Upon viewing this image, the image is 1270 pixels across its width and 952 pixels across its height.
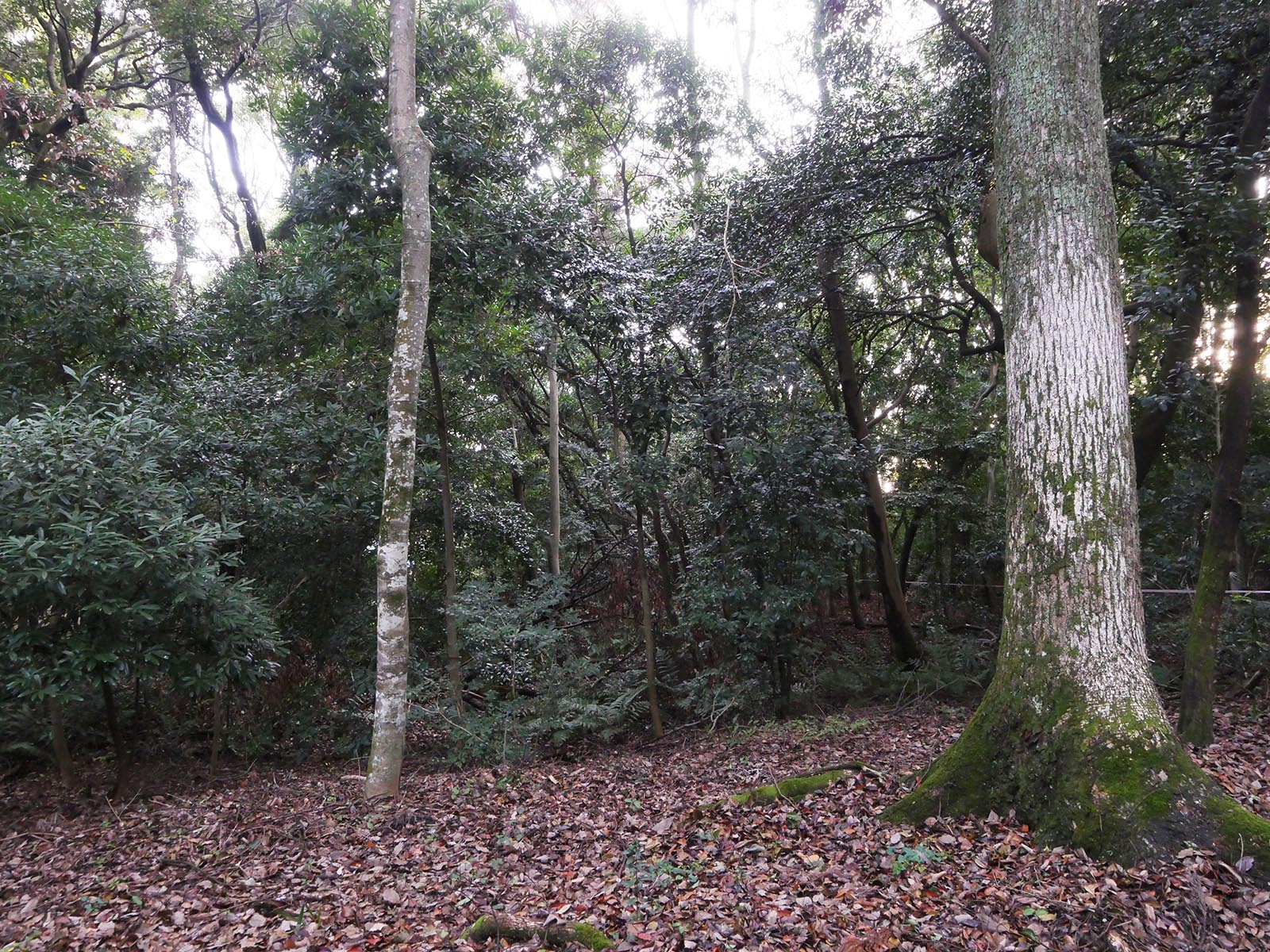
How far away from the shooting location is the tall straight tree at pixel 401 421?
621 cm

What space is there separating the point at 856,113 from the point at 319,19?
583cm

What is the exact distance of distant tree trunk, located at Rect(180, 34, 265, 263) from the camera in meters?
12.1

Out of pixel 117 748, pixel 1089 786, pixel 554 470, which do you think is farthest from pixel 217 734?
pixel 1089 786

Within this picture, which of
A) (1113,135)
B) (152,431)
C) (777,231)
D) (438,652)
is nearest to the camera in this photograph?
(152,431)

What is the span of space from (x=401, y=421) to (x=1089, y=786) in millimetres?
5479

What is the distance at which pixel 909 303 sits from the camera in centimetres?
1177

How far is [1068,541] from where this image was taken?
397cm

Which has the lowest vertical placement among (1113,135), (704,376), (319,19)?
(704,376)

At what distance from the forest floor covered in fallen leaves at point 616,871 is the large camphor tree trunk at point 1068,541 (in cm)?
21

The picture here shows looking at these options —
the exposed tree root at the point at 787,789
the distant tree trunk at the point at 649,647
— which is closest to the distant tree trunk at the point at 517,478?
the distant tree trunk at the point at 649,647

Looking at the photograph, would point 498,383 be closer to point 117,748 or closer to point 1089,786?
point 117,748

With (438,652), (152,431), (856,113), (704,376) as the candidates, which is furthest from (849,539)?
(152,431)

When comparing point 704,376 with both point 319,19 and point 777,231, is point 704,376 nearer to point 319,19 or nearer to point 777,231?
point 777,231

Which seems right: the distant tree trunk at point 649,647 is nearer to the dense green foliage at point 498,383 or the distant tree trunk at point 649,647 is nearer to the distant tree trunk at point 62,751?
the dense green foliage at point 498,383
